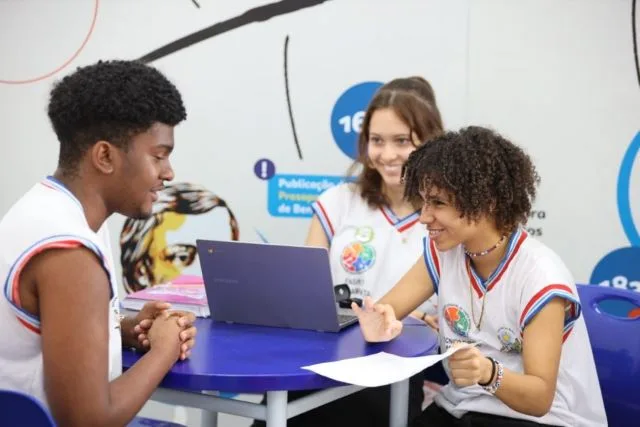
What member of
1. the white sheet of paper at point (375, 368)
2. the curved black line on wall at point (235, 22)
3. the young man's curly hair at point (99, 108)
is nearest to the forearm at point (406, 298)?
the white sheet of paper at point (375, 368)

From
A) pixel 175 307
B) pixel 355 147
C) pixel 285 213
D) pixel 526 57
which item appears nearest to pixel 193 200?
pixel 285 213

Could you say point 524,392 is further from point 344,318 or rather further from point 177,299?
point 177,299

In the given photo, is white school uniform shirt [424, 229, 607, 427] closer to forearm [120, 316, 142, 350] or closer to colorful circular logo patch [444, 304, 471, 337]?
colorful circular logo patch [444, 304, 471, 337]

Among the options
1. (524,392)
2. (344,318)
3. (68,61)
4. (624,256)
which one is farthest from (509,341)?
(68,61)

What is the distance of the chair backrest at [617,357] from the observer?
2049 mm

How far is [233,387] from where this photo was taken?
5.25ft

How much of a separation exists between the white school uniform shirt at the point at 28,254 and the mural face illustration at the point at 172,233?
1.88m

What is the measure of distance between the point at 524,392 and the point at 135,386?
2.67ft

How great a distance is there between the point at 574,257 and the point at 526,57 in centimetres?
76

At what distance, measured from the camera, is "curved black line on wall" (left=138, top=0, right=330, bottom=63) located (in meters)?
3.16

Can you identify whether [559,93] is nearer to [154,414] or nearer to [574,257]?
[574,257]

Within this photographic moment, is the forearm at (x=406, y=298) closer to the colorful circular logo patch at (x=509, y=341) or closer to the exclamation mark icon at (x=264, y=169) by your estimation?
the colorful circular logo patch at (x=509, y=341)

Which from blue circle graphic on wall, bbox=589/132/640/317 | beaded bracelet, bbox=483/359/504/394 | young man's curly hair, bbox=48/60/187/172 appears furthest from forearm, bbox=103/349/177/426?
blue circle graphic on wall, bbox=589/132/640/317

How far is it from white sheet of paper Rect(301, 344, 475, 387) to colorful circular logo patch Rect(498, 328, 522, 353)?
27 cm
